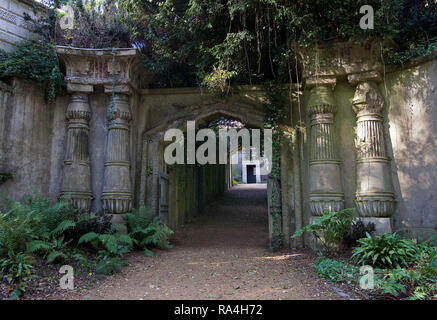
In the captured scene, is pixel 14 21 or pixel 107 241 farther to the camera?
pixel 14 21

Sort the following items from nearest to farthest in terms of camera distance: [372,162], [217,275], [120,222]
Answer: [217,275] → [372,162] → [120,222]

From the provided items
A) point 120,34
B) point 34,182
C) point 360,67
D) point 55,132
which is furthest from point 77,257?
point 360,67

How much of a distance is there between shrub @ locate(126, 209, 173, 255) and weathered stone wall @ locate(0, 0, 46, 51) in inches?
202

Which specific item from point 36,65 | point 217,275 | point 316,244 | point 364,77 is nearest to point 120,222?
point 217,275

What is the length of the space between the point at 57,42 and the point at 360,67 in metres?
7.42

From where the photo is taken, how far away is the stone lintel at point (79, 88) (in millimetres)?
8117

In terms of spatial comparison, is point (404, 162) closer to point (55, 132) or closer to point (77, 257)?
point (77, 257)

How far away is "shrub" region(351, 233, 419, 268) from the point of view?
17.6 ft

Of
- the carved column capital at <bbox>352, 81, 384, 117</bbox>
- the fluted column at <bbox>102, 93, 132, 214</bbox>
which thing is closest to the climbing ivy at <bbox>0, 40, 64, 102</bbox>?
the fluted column at <bbox>102, 93, 132, 214</bbox>

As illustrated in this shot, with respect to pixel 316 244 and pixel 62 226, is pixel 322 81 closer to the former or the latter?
pixel 316 244

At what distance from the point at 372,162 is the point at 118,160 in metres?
5.56

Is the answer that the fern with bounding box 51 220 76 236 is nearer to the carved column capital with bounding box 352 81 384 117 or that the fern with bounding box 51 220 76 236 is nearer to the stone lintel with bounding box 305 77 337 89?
the stone lintel with bounding box 305 77 337 89

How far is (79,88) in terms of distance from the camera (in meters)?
8.15

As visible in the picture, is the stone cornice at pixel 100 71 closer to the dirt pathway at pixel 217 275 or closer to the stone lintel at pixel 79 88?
the stone lintel at pixel 79 88
